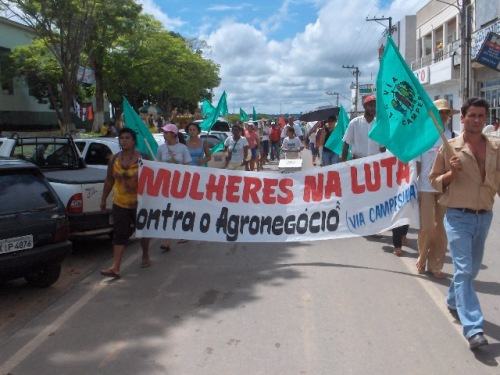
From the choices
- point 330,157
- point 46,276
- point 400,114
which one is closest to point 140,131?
point 46,276

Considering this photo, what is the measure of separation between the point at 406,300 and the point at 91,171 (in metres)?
5.32

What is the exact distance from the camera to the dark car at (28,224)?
5531mm

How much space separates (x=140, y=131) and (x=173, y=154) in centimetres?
73

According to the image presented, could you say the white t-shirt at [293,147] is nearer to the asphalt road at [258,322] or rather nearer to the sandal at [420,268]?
the asphalt road at [258,322]

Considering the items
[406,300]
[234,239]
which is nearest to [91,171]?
[234,239]

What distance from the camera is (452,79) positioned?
111ft

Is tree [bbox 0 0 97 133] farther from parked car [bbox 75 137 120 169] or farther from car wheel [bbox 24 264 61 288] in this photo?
car wheel [bbox 24 264 61 288]

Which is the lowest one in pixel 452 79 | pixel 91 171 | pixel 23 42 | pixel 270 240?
pixel 270 240

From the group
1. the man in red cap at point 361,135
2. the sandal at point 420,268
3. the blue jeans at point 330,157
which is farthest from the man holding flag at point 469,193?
the blue jeans at point 330,157

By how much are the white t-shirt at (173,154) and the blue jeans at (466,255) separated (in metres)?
4.44

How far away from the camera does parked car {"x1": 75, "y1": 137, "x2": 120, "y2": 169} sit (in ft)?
34.1

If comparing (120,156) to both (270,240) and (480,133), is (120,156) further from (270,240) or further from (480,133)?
(480,133)

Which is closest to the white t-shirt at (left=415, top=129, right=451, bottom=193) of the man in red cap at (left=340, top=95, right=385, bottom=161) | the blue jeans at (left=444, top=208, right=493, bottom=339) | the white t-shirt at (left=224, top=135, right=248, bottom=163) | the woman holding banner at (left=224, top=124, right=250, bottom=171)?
the man in red cap at (left=340, top=95, right=385, bottom=161)

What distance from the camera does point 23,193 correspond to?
19.2 feet
